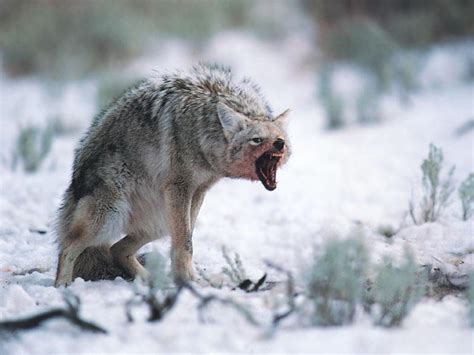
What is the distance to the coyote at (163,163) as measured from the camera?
4680 millimetres

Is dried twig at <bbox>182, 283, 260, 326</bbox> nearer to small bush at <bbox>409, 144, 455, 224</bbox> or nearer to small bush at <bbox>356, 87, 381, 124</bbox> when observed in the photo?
small bush at <bbox>409, 144, 455, 224</bbox>

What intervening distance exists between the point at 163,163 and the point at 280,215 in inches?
79.5

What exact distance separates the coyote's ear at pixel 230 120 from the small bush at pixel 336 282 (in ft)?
4.04

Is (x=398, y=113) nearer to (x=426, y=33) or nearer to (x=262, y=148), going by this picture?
(x=426, y=33)

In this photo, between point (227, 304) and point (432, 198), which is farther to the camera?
point (432, 198)

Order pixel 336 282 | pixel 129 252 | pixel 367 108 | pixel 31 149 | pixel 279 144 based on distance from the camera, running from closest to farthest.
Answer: pixel 336 282 < pixel 279 144 < pixel 129 252 < pixel 31 149 < pixel 367 108

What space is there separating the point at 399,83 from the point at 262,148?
6.80 metres

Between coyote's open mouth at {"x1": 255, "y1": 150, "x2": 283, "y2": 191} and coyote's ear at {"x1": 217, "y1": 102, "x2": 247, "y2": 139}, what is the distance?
238 mm

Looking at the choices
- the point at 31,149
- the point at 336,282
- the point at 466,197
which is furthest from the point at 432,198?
the point at 31,149

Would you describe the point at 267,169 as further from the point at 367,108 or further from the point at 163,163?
the point at 367,108

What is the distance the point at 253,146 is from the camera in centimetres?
459

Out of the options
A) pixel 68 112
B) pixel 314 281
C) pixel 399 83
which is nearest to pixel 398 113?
pixel 399 83

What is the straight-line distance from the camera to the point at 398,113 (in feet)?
32.8

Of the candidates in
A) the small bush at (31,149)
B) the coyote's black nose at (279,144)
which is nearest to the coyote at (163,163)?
the coyote's black nose at (279,144)
